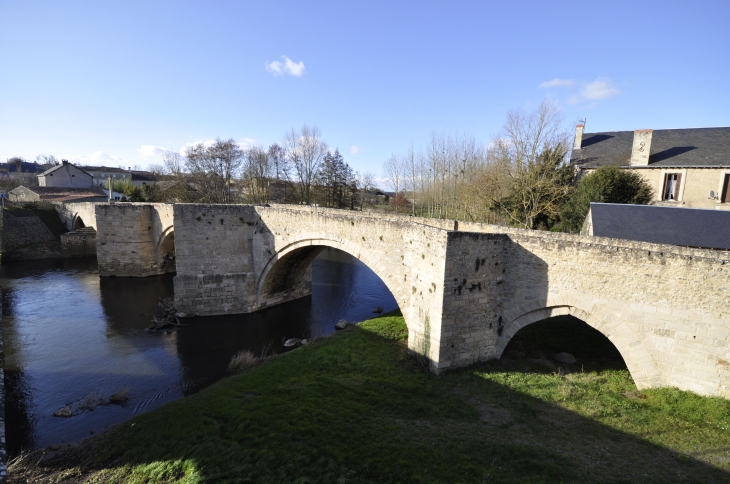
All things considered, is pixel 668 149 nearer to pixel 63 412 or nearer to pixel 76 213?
pixel 63 412

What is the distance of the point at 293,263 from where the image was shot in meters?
17.0

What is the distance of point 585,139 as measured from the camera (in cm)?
2414

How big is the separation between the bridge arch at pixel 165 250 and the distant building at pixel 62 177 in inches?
1274

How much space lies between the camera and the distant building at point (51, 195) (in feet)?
119

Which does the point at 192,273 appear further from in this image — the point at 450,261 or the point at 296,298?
the point at 450,261

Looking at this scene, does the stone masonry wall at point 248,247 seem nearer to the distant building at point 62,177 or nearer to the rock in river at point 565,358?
the rock in river at point 565,358

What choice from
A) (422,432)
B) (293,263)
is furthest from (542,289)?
(293,263)

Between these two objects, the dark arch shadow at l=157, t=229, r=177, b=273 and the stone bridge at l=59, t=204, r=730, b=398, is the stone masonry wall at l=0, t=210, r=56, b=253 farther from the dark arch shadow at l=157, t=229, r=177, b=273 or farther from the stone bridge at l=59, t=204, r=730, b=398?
the stone bridge at l=59, t=204, r=730, b=398

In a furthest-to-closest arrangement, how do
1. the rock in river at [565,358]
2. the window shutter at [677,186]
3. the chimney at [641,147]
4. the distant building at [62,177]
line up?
the distant building at [62,177] → the chimney at [641,147] → the window shutter at [677,186] → the rock in river at [565,358]

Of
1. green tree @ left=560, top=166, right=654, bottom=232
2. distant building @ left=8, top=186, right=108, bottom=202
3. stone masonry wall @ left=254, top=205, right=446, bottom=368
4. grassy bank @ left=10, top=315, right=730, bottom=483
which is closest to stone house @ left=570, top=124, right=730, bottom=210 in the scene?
green tree @ left=560, top=166, right=654, bottom=232

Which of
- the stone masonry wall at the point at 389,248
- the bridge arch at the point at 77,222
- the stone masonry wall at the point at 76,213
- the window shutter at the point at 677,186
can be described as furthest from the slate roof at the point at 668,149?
the bridge arch at the point at 77,222

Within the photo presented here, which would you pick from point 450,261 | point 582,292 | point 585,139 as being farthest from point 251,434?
point 585,139

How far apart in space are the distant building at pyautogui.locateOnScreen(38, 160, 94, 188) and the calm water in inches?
1100

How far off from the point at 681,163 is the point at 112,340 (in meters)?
26.6
